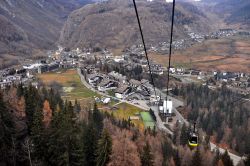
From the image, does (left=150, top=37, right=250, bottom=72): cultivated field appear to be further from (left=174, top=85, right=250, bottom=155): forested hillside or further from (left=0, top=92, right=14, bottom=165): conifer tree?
(left=0, top=92, right=14, bottom=165): conifer tree

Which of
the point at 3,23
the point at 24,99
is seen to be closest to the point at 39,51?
the point at 3,23

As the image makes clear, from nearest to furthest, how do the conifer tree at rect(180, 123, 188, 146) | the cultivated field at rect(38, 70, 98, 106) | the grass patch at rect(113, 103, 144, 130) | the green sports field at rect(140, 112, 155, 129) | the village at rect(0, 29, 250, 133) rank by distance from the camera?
1. the conifer tree at rect(180, 123, 188, 146)
2. the green sports field at rect(140, 112, 155, 129)
3. the grass patch at rect(113, 103, 144, 130)
4. the village at rect(0, 29, 250, 133)
5. the cultivated field at rect(38, 70, 98, 106)

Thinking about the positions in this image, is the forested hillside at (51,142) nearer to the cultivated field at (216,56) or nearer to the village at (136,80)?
the village at (136,80)

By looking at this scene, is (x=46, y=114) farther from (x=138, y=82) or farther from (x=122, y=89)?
(x=138, y=82)

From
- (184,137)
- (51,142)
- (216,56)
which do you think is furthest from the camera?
(216,56)

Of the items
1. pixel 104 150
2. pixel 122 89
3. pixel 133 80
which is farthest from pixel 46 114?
pixel 133 80

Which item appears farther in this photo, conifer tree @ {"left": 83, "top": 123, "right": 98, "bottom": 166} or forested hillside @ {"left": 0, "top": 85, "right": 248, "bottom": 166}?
conifer tree @ {"left": 83, "top": 123, "right": 98, "bottom": 166}

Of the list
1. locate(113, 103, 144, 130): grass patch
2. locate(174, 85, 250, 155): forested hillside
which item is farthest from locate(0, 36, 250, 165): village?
locate(174, 85, 250, 155): forested hillside

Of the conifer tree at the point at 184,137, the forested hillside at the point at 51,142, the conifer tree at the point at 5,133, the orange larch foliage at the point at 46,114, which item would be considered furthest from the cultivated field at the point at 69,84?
the conifer tree at the point at 5,133
